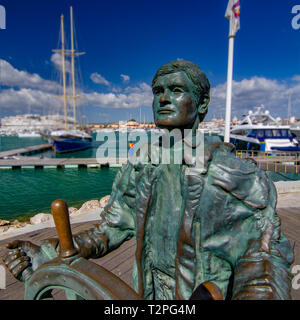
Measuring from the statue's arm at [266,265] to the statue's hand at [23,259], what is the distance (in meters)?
0.95

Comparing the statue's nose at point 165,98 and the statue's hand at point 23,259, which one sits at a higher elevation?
the statue's nose at point 165,98

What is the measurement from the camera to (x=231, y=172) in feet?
3.31

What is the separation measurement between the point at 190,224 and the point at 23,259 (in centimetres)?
89

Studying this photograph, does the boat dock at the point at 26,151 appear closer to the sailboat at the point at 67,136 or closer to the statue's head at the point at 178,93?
the sailboat at the point at 67,136

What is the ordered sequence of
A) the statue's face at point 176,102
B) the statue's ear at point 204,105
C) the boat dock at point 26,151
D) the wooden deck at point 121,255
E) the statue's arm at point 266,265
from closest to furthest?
1. the statue's arm at point 266,265
2. the statue's face at point 176,102
3. the statue's ear at point 204,105
4. the wooden deck at point 121,255
5. the boat dock at point 26,151

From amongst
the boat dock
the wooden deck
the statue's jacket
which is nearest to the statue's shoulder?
the statue's jacket

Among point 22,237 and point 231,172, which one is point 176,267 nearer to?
point 231,172

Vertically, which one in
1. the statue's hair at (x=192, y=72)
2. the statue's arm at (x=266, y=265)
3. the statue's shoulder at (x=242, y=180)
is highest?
the statue's hair at (x=192, y=72)

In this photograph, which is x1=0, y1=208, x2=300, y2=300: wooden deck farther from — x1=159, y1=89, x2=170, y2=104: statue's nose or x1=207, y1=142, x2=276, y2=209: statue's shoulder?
x1=159, y1=89, x2=170, y2=104: statue's nose

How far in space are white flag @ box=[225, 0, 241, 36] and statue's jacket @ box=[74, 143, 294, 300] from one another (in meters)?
13.9

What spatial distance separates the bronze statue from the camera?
3.10ft

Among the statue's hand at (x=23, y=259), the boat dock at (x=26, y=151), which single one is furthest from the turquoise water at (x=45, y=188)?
the boat dock at (x=26, y=151)

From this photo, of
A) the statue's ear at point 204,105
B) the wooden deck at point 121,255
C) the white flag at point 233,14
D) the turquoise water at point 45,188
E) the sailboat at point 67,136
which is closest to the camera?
the statue's ear at point 204,105

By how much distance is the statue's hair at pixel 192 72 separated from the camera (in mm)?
1092
